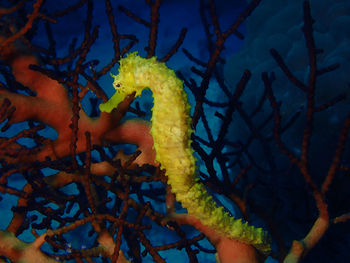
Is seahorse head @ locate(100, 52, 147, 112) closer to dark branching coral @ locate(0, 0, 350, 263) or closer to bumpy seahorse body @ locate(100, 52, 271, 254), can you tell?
bumpy seahorse body @ locate(100, 52, 271, 254)

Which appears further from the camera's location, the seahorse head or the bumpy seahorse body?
the seahorse head

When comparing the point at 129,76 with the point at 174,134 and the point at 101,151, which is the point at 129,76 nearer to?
the point at 174,134

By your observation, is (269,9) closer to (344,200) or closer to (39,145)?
(344,200)

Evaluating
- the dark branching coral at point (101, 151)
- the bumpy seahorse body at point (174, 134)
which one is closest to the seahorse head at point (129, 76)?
the bumpy seahorse body at point (174, 134)

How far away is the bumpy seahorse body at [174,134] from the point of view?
1.83 metres

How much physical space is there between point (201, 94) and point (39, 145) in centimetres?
164

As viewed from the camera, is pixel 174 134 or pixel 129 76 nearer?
pixel 174 134

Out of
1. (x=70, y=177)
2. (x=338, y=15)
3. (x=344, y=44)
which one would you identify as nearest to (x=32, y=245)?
(x=70, y=177)

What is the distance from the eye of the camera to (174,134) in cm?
186

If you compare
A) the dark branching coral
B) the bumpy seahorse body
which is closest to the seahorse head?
the bumpy seahorse body

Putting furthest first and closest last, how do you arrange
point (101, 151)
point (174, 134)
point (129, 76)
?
point (101, 151) < point (129, 76) < point (174, 134)

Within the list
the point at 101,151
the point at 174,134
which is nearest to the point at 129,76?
the point at 174,134

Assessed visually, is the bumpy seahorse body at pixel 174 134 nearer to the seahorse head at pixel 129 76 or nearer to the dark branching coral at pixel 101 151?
the seahorse head at pixel 129 76

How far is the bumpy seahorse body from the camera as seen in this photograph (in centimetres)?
183
